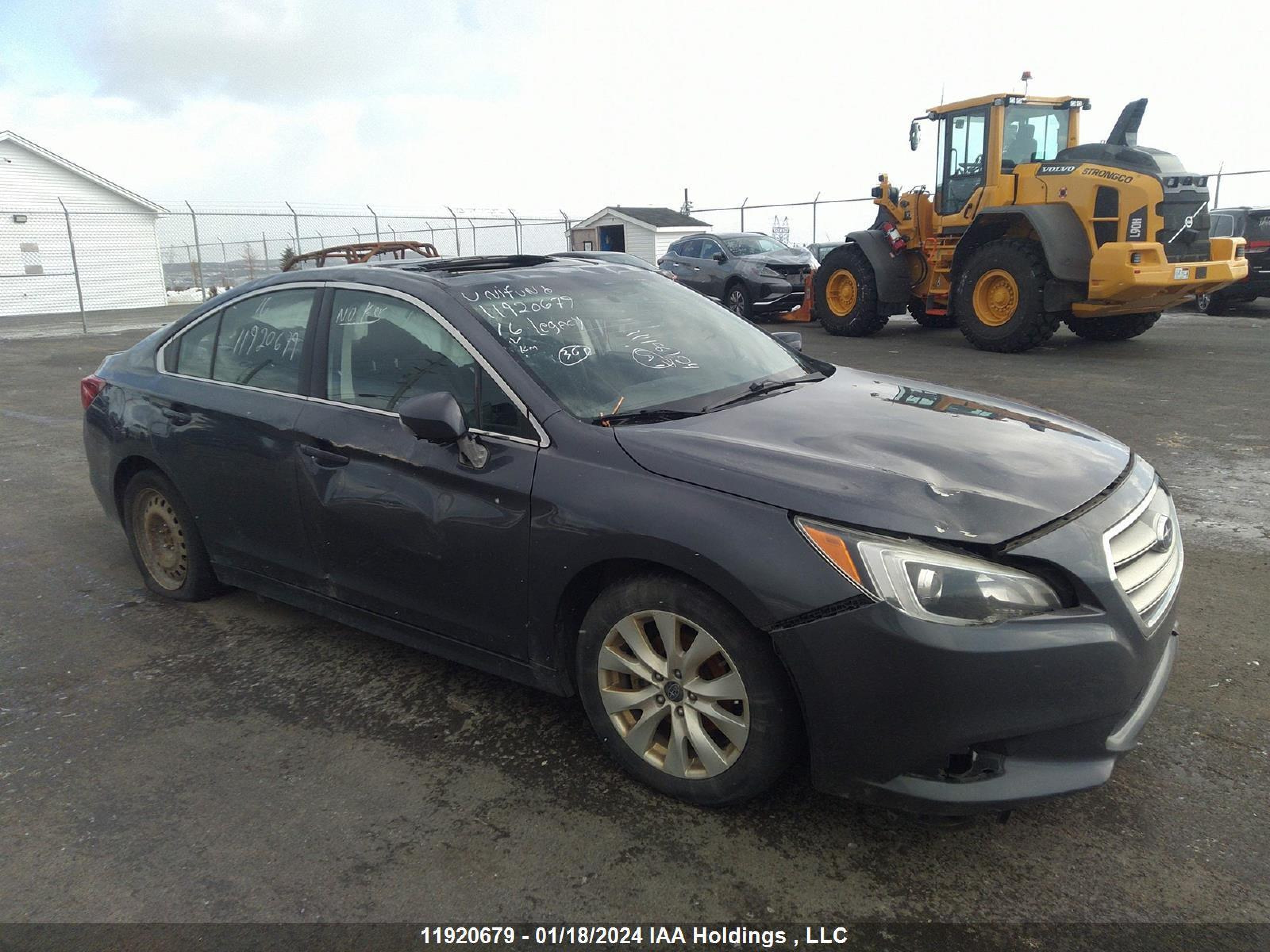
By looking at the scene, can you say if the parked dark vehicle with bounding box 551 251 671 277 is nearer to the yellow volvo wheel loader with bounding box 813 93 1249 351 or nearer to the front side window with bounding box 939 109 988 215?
the yellow volvo wheel loader with bounding box 813 93 1249 351

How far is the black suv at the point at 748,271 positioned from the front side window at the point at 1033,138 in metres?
4.76

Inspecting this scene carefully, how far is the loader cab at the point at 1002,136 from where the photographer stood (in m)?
11.6

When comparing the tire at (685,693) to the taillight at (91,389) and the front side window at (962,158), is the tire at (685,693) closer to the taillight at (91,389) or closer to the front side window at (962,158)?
the taillight at (91,389)

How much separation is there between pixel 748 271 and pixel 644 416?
44.4ft

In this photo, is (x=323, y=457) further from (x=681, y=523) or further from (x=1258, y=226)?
(x=1258, y=226)

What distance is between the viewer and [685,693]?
261 cm

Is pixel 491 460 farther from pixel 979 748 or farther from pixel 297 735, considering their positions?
pixel 979 748

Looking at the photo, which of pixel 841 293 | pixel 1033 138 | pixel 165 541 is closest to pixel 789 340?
pixel 165 541

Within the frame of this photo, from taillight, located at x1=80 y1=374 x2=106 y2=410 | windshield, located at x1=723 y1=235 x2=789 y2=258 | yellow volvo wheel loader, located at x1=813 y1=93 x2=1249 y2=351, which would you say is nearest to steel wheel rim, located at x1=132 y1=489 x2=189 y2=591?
taillight, located at x1=80 y1=374 x2=106 y2=410

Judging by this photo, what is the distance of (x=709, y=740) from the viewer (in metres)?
2.60

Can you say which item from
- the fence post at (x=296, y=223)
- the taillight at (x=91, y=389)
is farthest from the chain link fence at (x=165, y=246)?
the taillight at (x=91, y=389)

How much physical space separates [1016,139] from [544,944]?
12127 millimetres

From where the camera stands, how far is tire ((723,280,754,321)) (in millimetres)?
16016

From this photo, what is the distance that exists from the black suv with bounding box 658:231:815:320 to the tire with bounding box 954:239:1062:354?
416cm
